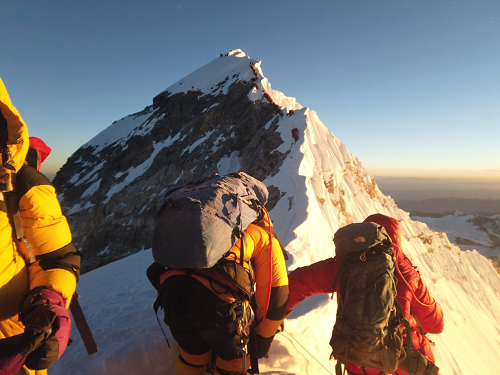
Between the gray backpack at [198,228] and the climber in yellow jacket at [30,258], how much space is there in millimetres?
673

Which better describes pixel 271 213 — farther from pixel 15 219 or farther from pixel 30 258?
pixel 15 219

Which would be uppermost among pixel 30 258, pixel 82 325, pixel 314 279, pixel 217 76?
pixel 217 76

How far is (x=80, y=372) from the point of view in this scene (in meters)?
2.71

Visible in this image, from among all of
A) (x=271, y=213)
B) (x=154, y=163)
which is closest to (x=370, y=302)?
(x=271, y=213)

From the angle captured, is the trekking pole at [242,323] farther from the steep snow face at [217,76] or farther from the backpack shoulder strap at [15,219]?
the steep snow face at [217,76]

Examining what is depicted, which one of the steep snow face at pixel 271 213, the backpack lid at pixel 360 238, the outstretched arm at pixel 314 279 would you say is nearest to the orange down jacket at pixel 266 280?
the outstretched arm at pixel 314 279

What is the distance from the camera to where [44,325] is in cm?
147

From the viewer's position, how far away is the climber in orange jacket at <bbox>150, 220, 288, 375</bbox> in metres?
1.93

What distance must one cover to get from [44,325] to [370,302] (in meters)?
2.42

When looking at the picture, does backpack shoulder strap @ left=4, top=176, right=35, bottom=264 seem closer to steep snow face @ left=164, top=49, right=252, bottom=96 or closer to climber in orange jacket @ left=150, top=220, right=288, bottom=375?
climber in orange jacket @ left=150, top=220, right=288, bottom=375

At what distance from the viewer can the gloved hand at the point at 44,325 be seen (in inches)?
56.8

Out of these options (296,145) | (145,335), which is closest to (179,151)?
(296,145)

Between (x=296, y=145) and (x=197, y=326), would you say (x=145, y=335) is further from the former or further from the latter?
(x=296, y=145)

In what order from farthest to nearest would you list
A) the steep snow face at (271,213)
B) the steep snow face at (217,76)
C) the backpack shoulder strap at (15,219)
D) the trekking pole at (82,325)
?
the steep snow face at (217,76)
the steep snow face at (271,213)
the trekking pole at (82,325)
the backpack shoulder strap at (15,219)
